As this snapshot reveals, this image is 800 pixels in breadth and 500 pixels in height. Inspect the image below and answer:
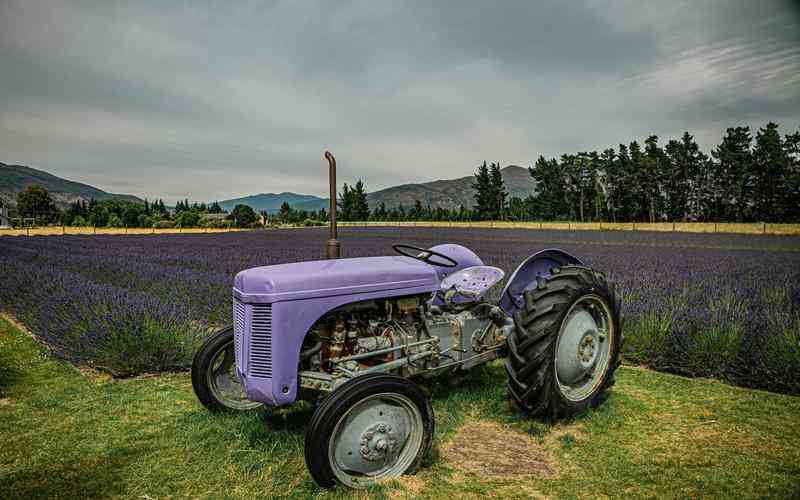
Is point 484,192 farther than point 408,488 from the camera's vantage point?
Yes

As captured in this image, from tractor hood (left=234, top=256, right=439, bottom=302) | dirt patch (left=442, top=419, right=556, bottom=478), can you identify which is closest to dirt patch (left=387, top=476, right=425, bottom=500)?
dirt patch (left=442, top=419, right=556, bottom=478)

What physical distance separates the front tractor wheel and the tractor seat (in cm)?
171

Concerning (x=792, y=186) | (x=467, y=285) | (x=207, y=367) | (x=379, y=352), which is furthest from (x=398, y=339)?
(x=792, y=186)

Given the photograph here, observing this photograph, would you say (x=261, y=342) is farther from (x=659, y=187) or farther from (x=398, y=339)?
(x=659, y=187)

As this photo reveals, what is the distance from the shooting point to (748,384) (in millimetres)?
4301

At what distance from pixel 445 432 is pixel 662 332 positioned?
3129 millimetres

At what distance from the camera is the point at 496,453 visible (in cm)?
304

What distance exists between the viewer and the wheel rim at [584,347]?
3.49 m

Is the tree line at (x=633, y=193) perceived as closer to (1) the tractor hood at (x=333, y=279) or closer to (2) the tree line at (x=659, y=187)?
(2) the tree line at (x=659, y=187)

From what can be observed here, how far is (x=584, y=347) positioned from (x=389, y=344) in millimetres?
1642

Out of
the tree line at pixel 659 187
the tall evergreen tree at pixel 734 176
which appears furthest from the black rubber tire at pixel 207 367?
the tall evergreen tree at pixel 734 176

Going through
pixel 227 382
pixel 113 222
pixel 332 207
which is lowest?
pixel 227 382

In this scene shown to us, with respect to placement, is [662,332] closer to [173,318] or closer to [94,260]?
[173,318]

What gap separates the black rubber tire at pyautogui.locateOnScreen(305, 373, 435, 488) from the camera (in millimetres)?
2338
